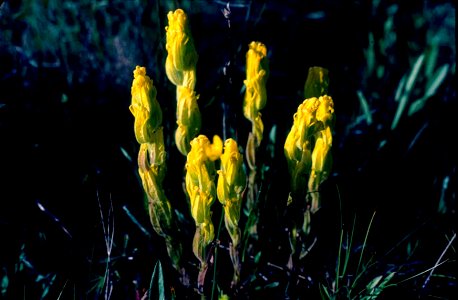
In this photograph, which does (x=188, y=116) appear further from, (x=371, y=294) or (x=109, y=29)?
(x=109, y=29)

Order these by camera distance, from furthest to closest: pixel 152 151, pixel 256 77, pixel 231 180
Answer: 1. pixel 256 77
2. pixel 152 151
3. pixel 231 180

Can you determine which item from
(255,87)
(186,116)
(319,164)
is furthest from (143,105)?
(319,164)

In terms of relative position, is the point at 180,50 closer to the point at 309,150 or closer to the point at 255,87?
the point at 255,87

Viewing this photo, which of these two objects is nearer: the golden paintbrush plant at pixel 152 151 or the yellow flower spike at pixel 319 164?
the golden paintbrush plant at pixel 152 151

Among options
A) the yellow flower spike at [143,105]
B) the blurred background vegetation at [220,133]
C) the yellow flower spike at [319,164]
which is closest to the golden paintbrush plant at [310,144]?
the yellow flower spike at [319,164]

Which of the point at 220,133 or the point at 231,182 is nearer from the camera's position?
the point at 231,182

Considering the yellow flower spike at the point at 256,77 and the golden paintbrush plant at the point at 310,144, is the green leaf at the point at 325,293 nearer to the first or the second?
the golden paintbrush plant at the point at 310,144

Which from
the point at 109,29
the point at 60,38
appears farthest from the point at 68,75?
the point at 109,29
